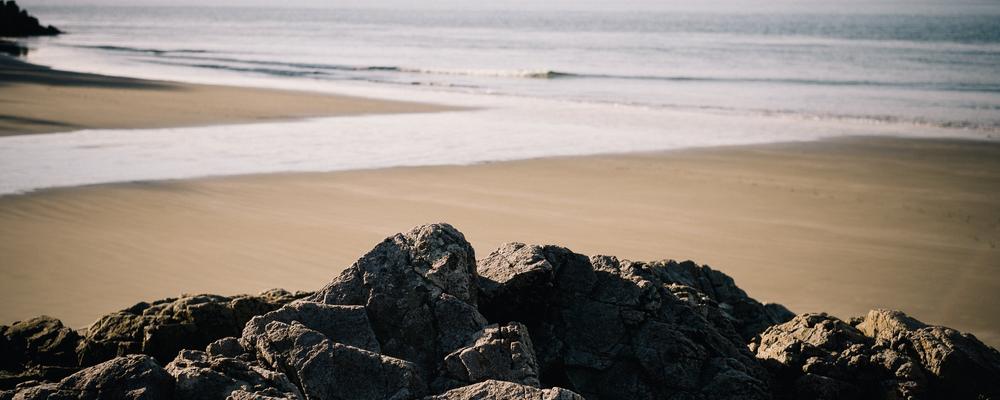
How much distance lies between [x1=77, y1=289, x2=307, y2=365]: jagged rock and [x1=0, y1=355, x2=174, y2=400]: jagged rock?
1669 millimetres

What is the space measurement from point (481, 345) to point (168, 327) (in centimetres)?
262

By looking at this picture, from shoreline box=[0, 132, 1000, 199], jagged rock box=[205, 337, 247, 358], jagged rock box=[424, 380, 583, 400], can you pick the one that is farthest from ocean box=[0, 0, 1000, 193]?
jagged rock box=[424, 380, 583, 400]

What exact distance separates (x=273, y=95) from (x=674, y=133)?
1487cm

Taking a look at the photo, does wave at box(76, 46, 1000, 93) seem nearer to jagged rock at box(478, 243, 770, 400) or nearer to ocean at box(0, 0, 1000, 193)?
ocean at box(0, 0, 1000, 193)

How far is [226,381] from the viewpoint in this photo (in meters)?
4.31

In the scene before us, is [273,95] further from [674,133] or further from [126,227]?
[126,227]

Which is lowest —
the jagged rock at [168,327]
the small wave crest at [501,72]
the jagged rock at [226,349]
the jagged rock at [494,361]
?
the jagged rock at [168,327]

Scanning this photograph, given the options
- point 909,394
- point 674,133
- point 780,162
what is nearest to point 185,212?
point 909,394

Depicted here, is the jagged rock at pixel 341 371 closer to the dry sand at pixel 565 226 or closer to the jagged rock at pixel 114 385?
the jagged rock at pixel 114 385

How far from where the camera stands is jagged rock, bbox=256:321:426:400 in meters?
4.43

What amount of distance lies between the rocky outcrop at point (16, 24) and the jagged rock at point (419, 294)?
75.1 m

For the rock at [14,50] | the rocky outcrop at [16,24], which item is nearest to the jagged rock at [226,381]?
the rock at [14,50]

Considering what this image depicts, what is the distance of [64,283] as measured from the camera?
30.1ft

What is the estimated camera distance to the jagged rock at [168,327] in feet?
19.7
